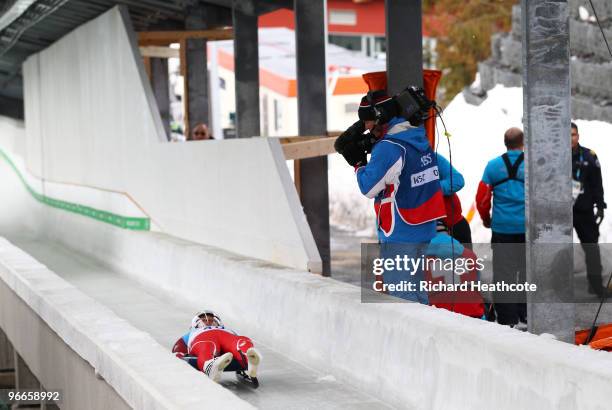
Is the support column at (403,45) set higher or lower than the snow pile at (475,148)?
higher

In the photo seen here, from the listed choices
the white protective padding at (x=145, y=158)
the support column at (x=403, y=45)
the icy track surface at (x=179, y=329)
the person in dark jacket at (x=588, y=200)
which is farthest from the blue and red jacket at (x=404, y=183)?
the person in dark jacket at (x=588, y=200)

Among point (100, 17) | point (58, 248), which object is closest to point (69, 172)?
point (58, 248)

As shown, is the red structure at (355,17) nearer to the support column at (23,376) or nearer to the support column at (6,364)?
the support column at (6,364)

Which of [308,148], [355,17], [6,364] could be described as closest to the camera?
[308,148]

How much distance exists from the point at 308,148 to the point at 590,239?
9.44ft

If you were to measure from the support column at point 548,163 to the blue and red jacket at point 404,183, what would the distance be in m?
0.59

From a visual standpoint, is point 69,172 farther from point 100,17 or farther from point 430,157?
point 430,157

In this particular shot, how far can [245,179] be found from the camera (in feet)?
38.1

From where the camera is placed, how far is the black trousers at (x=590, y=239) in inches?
480

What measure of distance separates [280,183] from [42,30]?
36.5 feet

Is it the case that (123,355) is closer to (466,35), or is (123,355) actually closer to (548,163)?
(548,163)

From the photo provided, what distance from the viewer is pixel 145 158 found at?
15.5m

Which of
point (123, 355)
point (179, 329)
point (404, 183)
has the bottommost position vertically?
point (179, 329)

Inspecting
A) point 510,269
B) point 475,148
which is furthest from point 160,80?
point 510,269
